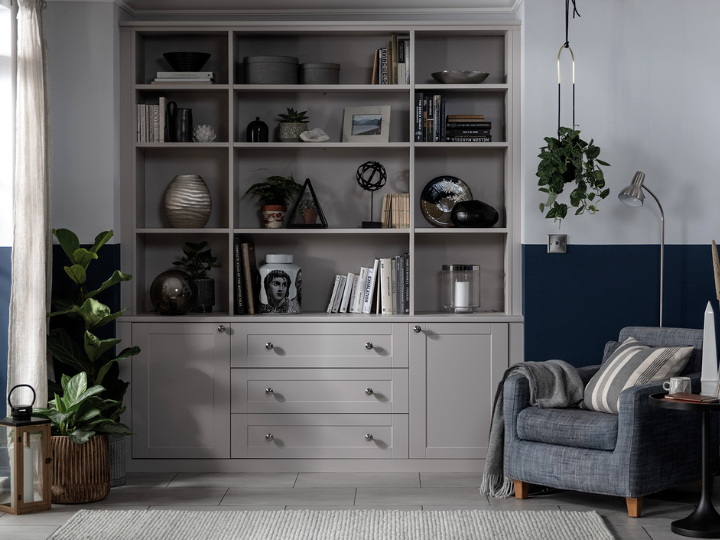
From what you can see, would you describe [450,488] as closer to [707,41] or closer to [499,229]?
[499,229]

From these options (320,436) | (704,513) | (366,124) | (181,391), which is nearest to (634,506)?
(704,513)

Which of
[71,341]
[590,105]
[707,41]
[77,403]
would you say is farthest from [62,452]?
[707,41]

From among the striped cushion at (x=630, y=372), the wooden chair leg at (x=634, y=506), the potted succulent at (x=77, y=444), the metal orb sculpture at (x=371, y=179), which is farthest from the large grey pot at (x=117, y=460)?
the wooden chair leg at (x=634, y=506)

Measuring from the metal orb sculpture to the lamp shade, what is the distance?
1.33m

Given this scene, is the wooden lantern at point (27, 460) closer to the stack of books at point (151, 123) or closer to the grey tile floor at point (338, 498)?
the grey tile floor at point (338, 498)

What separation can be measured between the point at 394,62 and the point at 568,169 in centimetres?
116

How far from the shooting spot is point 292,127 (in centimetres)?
445

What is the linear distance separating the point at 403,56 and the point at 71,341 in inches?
92.9

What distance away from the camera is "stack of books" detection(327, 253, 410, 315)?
4.34 metres

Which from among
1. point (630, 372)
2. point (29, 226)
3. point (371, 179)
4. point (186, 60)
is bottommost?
point (630, 372)

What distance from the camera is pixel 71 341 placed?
394 centimetres

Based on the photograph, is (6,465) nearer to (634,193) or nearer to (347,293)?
(347,293)

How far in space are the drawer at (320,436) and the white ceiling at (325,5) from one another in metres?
2.29

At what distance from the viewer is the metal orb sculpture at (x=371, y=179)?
445 centimetres
